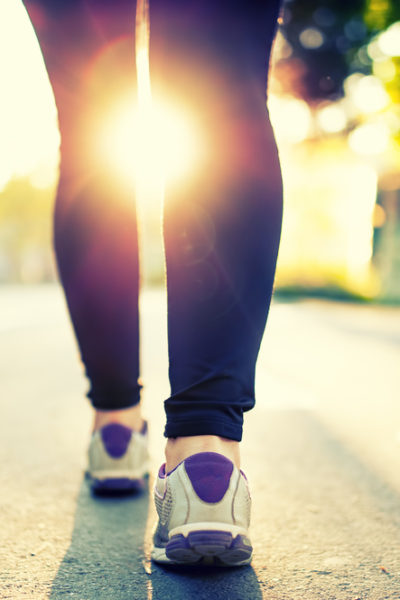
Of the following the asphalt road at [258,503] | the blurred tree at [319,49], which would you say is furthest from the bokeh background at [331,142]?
the asphalt road at [258,503]

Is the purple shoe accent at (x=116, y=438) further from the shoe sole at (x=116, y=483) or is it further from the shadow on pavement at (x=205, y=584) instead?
the shadow on pavement at (x=205, y=584)

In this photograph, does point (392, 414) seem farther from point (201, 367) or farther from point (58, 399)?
point (201, 367)

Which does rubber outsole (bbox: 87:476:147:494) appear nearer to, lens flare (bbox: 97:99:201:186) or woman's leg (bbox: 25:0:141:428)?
woman's leg (bbox: 25:0:141:428)

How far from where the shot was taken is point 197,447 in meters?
1.01

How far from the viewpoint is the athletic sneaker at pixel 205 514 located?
0.93 m

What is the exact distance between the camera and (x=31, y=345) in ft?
15.0

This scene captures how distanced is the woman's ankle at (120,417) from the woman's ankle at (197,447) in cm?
42

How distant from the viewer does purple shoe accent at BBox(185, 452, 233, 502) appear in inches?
38.0

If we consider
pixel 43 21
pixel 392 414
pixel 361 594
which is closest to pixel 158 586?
pixel 361 594

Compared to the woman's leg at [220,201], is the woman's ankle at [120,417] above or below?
below

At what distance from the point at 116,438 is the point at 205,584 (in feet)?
1.71

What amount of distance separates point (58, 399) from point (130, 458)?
127 cm

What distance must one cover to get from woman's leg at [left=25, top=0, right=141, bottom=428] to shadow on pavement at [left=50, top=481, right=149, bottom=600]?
202 mm

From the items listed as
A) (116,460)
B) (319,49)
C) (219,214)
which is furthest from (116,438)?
(319,49)
